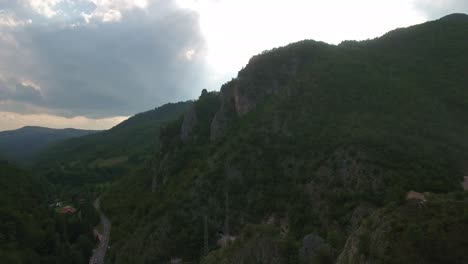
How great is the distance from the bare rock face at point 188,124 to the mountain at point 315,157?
1.07 ft

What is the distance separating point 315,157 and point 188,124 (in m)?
43.0

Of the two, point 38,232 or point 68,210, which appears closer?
point 38,232

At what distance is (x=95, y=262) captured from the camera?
64688mm

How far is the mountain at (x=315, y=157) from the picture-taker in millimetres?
26047

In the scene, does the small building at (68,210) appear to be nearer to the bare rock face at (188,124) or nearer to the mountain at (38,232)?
the mountain at (38,232)

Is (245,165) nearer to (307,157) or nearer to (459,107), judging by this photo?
(307,157)

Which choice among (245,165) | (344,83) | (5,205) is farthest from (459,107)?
(5,205)

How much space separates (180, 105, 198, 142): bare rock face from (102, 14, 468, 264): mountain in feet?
1.07

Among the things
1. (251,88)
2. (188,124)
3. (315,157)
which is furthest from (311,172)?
(188,124)

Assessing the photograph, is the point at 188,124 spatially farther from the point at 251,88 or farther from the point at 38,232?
the point at 38,232

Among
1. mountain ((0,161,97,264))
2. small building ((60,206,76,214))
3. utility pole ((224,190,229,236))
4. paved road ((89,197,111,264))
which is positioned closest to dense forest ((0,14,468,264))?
utility pole ((224,190,229,236))

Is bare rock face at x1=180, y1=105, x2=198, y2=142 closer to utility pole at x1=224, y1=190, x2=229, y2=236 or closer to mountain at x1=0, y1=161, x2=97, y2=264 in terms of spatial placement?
mountain at x1=0, y1=161, x2=97, y2=264

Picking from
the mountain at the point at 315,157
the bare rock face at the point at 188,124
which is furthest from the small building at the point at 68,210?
the bare rock face at the point at 188,124

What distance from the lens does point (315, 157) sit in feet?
150
